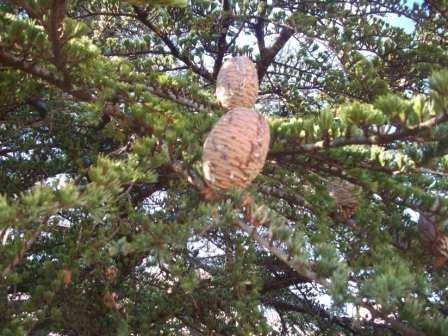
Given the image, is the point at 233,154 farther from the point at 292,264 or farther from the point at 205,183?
the point at 292,264

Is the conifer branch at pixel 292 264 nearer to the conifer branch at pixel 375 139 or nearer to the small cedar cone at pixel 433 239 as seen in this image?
the conifer branch at pixel 375 139

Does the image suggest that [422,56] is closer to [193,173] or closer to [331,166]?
[331,166]

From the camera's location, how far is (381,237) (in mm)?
2096

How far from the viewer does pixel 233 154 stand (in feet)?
5.73

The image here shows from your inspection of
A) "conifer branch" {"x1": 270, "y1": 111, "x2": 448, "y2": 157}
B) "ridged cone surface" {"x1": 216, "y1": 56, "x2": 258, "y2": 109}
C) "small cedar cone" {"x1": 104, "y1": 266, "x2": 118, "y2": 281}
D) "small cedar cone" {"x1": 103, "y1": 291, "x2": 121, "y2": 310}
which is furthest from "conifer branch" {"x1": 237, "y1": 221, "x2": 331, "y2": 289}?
"small cedar cone" {"x1": 104, "y1": 266, "x2": 118, "y2": 281}

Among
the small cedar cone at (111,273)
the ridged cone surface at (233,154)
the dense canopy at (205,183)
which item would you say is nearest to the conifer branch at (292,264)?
the dense canopy at (205,183)

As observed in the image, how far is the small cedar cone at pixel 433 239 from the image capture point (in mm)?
2076

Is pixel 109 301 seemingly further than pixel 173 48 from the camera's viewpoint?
No

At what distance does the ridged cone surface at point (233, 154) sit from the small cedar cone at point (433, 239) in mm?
815

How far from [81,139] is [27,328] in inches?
79.7

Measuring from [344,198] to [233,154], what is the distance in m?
0.93

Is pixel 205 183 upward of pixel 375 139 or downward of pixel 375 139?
downward

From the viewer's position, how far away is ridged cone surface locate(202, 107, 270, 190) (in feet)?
5.71

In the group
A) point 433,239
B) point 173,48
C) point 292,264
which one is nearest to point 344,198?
point 433,239
